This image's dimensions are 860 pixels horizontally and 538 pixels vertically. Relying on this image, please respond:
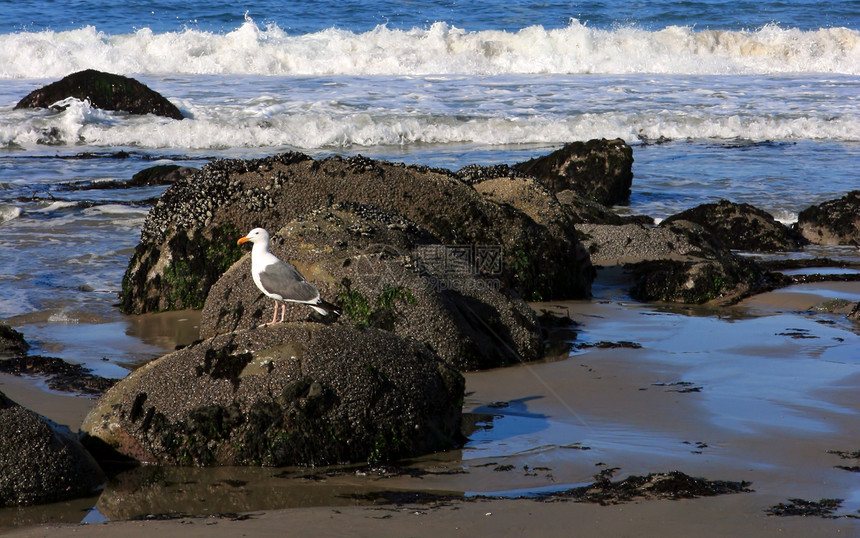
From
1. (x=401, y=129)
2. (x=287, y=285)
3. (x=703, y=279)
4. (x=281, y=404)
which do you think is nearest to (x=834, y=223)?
(x=703, y=279)

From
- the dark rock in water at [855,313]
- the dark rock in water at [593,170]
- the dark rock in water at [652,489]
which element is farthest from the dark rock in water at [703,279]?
the dark rock in water at [652,489]

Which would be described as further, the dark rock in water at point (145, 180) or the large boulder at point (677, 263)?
the dark rock in water at point (145, 180)

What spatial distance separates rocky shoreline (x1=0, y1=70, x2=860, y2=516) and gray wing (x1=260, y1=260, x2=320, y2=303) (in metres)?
0.42

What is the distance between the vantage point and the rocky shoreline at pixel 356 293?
4.49 m

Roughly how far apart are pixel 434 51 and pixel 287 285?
2546cm

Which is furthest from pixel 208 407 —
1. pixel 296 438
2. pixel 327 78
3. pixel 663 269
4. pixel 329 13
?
pixel 329 13

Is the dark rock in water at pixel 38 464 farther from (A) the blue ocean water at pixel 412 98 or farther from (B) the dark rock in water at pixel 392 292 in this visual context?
(A) the blue ocean water at pixel 412 98

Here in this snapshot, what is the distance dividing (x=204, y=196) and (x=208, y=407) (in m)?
3.79

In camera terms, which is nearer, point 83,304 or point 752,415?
point 752,415

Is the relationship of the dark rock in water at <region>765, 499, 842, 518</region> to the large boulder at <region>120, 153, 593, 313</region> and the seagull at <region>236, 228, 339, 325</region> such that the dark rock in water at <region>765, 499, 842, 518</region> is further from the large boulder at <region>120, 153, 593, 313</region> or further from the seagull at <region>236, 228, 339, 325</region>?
the large boulder at <region>120, 153, 593, 313</region>

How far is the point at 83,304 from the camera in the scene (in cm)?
808

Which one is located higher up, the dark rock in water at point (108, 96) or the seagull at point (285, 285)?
the dark rock in water at point (108, 96)

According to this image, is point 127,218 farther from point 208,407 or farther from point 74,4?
point 74,4

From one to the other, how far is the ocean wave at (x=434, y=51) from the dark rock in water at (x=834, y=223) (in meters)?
18.0
